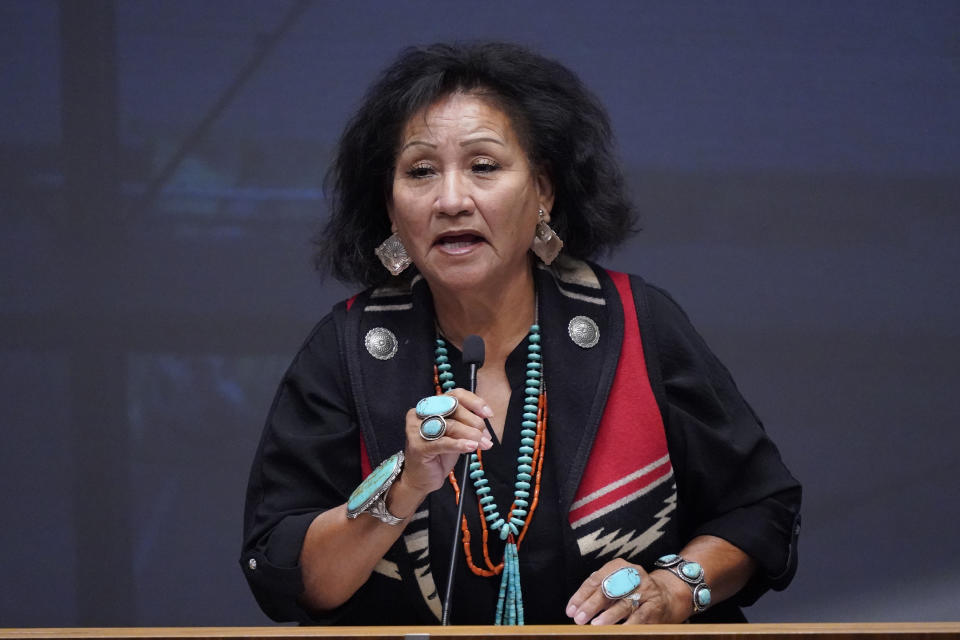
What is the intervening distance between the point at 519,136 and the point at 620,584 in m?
0.73

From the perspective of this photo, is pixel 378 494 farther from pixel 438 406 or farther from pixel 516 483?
pixel 516 483

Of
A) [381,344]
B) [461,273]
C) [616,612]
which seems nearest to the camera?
[616,612]

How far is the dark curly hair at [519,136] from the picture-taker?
2.07 metres

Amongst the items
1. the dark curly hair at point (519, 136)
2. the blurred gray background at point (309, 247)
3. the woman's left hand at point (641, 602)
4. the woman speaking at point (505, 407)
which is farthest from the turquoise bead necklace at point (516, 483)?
the blurred gray background at point (309, 247)

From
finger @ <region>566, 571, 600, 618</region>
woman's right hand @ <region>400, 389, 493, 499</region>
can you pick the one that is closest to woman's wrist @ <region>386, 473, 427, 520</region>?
woman's right hand @ <region>400, 389, 493, 499</region>

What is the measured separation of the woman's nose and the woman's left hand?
1.92ft

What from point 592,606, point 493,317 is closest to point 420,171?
point 493,317

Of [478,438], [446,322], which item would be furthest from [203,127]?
[478,438]

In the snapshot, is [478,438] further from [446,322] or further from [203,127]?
[203,127]

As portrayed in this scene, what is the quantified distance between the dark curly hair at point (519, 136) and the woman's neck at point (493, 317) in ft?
0.46

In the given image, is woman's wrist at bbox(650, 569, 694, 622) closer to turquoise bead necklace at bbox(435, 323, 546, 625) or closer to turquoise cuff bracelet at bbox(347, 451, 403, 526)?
turquoise bead necklace at bbox(435, 323, 546, 625)

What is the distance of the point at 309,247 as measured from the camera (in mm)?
3086

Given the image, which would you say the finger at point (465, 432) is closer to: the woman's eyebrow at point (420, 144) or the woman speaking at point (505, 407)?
the woman speaking at point (505, 407)

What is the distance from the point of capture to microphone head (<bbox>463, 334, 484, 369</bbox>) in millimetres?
1730
